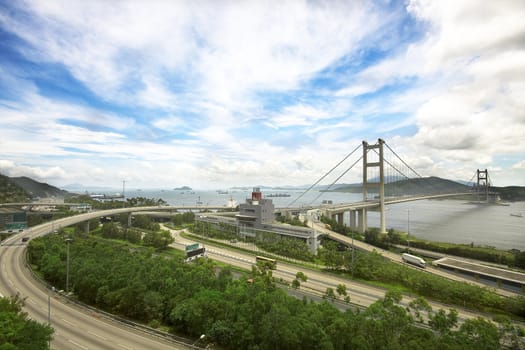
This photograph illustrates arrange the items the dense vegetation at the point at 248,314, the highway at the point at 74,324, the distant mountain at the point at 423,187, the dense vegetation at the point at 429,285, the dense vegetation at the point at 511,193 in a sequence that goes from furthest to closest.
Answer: the dense vegetation at the point at 511,193 → the distant mountain at the point at 423,187 → the dense vegetation at the point at 429,285 → the highway at the point at 74,324 → the dense vegetation at the point at 248,314

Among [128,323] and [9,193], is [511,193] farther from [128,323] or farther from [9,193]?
[9,193]

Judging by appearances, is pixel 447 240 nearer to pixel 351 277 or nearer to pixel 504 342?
pixel 351 277

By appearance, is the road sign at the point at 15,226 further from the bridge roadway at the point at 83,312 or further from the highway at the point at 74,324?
the highway at the point at 74,324

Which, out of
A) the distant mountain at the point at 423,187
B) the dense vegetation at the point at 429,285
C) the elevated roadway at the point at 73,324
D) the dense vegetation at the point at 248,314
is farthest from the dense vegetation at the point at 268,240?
the distant mountain at the point at 423,187

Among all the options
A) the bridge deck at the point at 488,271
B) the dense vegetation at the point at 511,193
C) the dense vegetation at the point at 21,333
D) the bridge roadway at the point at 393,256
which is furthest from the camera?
the dense vegetation at the point at 511,193

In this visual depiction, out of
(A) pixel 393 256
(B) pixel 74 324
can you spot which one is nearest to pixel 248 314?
(B) pixel 74 324
